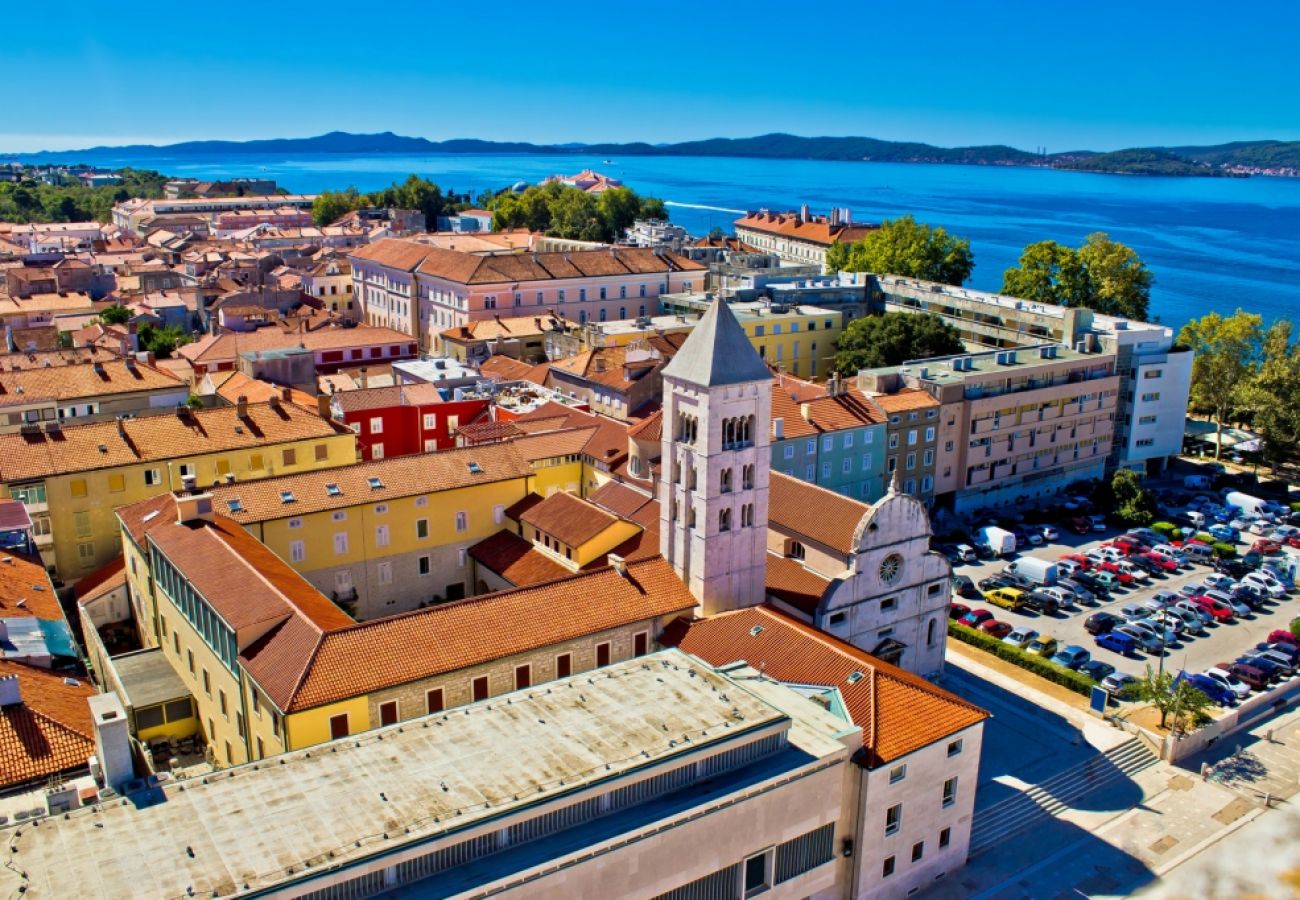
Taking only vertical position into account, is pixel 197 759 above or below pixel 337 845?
below

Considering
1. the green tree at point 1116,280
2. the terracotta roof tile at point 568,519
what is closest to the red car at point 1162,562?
the terracotta roof tile at point 568,519

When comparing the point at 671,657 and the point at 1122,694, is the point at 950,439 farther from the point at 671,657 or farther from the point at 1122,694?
the point at 671,657

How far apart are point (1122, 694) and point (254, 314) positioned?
260ft

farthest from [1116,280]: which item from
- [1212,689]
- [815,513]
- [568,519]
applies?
[568,519]

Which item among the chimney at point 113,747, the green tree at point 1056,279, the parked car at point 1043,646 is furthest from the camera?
the green tree at point 1056,279

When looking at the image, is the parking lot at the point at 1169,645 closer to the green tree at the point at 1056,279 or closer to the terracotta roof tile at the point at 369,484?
the terracotta roof tile at the point at 369,484

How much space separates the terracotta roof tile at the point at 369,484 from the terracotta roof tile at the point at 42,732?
11986 mm

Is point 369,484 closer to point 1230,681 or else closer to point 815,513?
point 815,513

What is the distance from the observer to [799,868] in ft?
104

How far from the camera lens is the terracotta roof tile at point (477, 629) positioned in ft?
112

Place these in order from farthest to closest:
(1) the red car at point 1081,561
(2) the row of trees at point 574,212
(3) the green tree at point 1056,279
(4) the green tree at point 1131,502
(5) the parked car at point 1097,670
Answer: (2) the row of trees at point 574,212, (3) the green tree at point 1056,279, (4) the green tree at point 1131,502, (1) the red car at point 1081,561, (5) the parked car at point 1097,670

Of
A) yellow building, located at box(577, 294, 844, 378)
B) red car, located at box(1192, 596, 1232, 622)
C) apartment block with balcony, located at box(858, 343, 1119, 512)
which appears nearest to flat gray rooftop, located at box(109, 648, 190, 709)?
yellow building, located at box(577, 294, 844, 378)

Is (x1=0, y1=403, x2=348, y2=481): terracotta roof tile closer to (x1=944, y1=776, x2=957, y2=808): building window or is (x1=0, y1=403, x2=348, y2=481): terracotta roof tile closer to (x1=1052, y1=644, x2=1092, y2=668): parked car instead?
(x1=944, y1=776, x2=957, y2=808): building window

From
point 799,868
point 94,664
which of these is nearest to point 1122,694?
point 799,868
